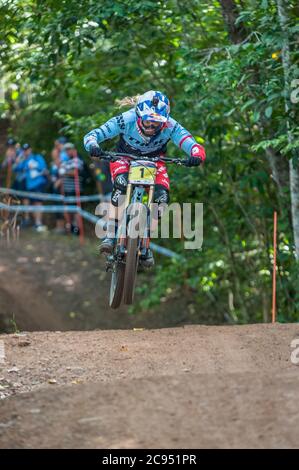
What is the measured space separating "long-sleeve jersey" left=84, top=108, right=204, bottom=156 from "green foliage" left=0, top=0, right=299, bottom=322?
2.99 ft

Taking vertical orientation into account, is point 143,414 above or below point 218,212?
below

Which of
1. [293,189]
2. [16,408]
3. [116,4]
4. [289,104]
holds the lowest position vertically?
[16,408]

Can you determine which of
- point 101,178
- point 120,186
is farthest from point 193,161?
point 101,178

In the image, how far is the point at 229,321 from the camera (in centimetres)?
1617

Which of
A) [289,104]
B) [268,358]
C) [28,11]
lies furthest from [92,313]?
[268,358]

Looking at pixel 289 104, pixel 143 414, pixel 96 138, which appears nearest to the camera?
pixel 143 414

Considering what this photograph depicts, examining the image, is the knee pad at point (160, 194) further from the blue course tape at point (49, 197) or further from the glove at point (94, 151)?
the blue course tape at point (49, 197)

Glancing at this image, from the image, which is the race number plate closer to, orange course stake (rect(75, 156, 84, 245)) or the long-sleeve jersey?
the long-sleeve jersey

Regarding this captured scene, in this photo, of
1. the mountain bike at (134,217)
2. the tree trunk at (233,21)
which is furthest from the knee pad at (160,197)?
the tree trunk at (233,21)

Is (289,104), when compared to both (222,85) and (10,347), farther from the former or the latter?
(10,347)

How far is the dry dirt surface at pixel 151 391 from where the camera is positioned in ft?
17.6

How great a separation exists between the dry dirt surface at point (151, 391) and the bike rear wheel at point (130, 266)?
20.7 inches

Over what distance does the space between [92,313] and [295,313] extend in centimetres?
673

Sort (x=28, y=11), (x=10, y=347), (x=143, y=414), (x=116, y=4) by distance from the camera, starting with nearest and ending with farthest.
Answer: (x=143, y=414) < (x=10, y=347) < (x=116, y=4) < (x=28, y=11)
